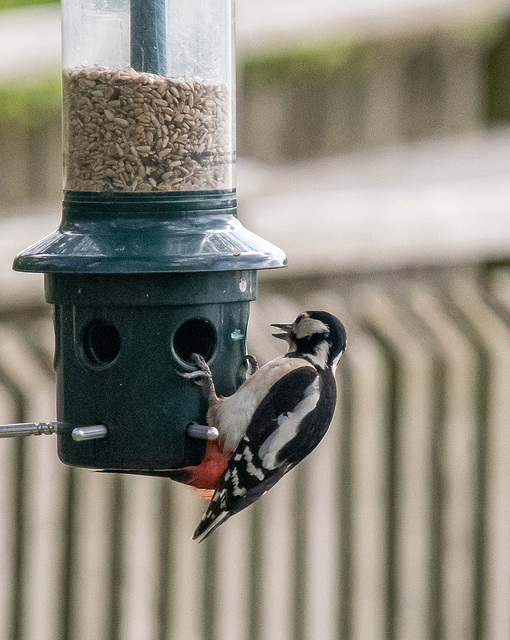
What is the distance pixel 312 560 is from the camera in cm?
511

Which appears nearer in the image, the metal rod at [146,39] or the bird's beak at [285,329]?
the metal rod at [146,39]

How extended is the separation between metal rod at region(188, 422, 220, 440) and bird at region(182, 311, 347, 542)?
0.07 m

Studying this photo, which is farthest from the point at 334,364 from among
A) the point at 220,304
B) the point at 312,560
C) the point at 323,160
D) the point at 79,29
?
the point at 323,160

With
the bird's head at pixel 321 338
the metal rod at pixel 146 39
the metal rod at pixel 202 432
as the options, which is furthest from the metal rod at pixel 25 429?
the metal rod at pixel 146 39

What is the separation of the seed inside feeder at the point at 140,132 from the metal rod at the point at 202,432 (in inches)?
25.8

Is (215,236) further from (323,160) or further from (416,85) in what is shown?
(416,85)

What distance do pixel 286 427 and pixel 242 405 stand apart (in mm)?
159

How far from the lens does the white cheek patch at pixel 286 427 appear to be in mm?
3424

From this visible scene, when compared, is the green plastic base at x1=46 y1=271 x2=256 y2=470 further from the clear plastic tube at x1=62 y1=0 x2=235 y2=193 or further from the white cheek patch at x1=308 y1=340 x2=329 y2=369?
the white cheek patch at x1=308 y1=340 x2=329 y2=369

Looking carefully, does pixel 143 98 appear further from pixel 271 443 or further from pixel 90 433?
pixel 271 443

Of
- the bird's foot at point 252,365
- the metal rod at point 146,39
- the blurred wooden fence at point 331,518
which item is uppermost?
the metal rod at point 146,39

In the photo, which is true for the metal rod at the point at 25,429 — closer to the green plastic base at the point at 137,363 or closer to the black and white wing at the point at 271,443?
the green plastic base at the point at 137,363

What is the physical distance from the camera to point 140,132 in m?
3.27

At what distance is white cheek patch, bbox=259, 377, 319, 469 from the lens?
3424 millimetres
